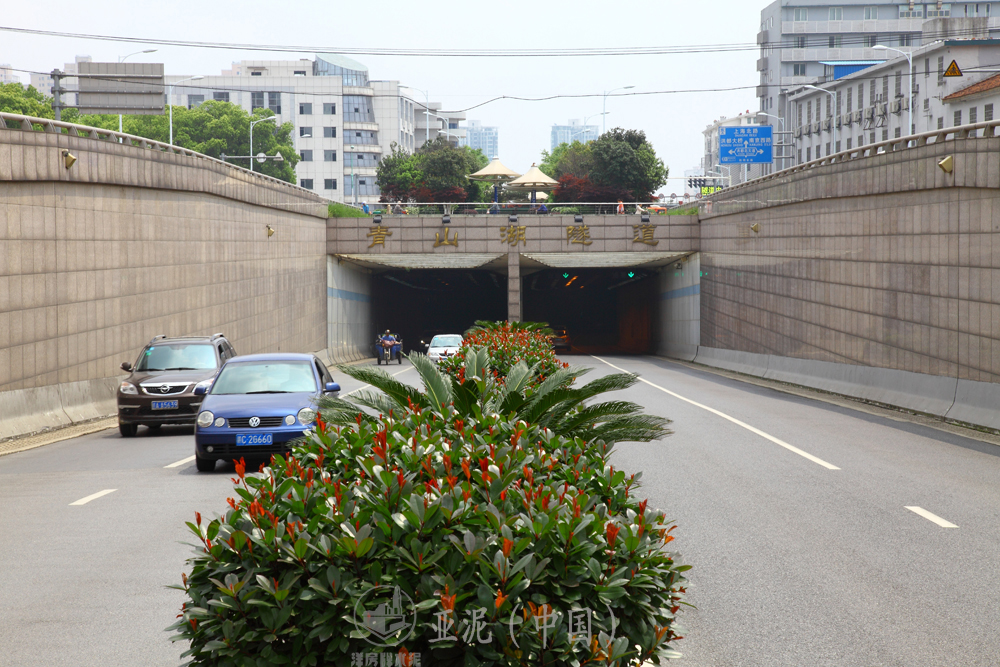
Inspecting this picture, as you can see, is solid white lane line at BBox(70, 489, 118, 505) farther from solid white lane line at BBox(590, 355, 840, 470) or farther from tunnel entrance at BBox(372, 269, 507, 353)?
tunnel entrance at BBox(372, 269, 507, 353)

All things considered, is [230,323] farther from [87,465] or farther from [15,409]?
[87,465]

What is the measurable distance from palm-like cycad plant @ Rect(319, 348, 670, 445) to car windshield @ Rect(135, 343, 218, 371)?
41.6 ft

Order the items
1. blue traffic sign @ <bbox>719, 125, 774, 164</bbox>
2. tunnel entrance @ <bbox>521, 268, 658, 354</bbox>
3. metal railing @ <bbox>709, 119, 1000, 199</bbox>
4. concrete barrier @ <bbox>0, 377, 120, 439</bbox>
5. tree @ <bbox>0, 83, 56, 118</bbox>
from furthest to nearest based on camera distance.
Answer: tree @ <bbox>0, 83, 56, 118</bbox> → tunnel entrance @ <bbox>521, 268, 658, 354</bbox> → blue traffic sign @ <bbox>719, 125, 774, 164</bbox> → metal railing @ <bbox>709, 119, 1000, 199</bbox> → concrete barrier @ <bbox>0, 377, 120, 439</bbox>

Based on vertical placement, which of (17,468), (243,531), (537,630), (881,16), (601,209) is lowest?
(17,468)

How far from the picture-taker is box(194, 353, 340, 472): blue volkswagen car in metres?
12.9

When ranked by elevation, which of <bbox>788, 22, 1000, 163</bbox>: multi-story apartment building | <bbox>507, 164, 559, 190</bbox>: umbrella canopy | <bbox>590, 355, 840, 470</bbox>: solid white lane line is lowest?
<bbox>590, 355, 840, 470</bbox>: solid white lane line

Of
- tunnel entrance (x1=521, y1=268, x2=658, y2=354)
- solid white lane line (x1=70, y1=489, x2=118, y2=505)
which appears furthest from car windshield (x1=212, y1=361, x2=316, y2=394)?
tunnel entrance (x1=521, y1=268, x2=658, y2=354)

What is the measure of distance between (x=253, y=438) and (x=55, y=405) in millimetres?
8325

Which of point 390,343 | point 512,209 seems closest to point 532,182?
point 512,209

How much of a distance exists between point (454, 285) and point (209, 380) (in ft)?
200

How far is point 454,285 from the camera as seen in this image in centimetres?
7919

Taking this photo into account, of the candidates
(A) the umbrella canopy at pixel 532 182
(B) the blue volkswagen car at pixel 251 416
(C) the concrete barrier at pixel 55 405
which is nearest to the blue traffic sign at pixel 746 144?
(A) the umbrella canopy at pixel 532 182

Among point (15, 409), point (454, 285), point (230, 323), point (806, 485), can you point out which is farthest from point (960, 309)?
point (454, 285)

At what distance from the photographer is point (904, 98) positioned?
72.9m
